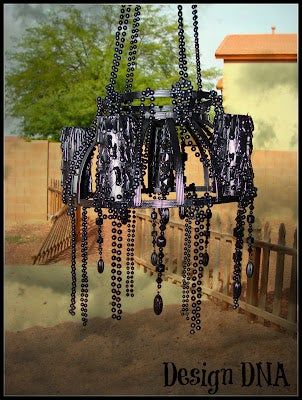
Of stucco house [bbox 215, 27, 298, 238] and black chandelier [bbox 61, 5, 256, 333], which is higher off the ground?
stucco house [bbox 215, 27, 298, 238]

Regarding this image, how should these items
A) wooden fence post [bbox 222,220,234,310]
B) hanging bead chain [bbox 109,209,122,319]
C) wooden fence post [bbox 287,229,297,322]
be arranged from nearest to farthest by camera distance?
hanging bead chain [bbox 109,209,122,319]
wooden fence post [bbox 287,229,297,322]
wooden fence post [bbox 222,220,234,310]

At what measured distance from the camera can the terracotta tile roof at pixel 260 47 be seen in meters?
12.9

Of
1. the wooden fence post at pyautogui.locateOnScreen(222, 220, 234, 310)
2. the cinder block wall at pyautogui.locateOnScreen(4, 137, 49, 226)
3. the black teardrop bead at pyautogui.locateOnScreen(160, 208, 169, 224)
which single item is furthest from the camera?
the cinder block wall at pyautogui.locateOnScreen(4, 137, 49, 226)

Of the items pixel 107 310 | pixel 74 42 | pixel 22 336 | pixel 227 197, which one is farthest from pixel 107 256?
pixel 74 42

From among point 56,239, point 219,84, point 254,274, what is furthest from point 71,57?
point 254,274

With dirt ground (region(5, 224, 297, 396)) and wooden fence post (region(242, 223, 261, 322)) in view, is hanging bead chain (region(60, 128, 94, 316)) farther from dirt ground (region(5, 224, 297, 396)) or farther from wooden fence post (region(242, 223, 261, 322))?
wooden fence post (region(242, 223, 261, 322))

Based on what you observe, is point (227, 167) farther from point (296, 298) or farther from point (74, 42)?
point (74, 42)

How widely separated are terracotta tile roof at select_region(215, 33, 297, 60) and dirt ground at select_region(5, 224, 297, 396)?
30.0 ft

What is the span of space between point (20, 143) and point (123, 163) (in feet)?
32.0

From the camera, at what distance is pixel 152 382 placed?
154 inches

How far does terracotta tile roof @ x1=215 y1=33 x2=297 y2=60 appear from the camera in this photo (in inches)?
508

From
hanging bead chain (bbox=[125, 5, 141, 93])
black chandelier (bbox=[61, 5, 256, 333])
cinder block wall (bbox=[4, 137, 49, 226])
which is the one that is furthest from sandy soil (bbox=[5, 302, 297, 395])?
cinder block wall (bbox=[4, 137, 49, 226])

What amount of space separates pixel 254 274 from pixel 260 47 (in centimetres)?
958

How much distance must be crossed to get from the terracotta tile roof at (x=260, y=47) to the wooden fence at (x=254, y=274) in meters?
7.36
